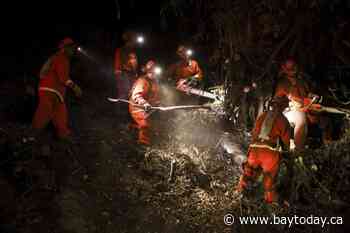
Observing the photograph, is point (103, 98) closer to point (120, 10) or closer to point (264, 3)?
point (120, 10)

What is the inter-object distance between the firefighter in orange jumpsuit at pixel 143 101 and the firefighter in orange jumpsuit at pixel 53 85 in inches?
53.5

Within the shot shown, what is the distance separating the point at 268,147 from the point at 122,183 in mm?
2747

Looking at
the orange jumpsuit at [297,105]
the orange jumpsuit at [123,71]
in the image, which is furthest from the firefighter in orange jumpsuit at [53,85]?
the orange jumpsuit at [297,105]

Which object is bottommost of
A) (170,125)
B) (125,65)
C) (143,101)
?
(170,125)

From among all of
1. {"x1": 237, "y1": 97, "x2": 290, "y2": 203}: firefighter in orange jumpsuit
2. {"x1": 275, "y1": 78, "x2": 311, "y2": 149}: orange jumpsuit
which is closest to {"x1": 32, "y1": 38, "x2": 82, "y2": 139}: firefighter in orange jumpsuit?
{"x1": 237, "y1": 97, "x2": 290, "y2": 203}: firefighter in orange jumpsuit

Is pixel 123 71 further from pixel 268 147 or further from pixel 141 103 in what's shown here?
pixel 268 147

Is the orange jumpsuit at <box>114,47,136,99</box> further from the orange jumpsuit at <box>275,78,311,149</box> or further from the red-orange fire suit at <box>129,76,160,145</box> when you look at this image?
the orange jumpsuit at <box>275,78,311,149</box>

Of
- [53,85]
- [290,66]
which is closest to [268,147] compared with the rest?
[290,66]

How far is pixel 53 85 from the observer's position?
6773mm

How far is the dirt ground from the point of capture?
5383 mm

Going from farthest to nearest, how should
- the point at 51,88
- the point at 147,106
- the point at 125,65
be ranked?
the point at 125,65
the point at 147,106
the point at 51,88

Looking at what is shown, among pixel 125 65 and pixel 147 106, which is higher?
pixel 125 65

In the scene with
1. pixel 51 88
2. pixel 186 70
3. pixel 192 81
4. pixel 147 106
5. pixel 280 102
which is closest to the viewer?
pixel 280 102

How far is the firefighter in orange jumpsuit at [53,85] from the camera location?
22.0ft
